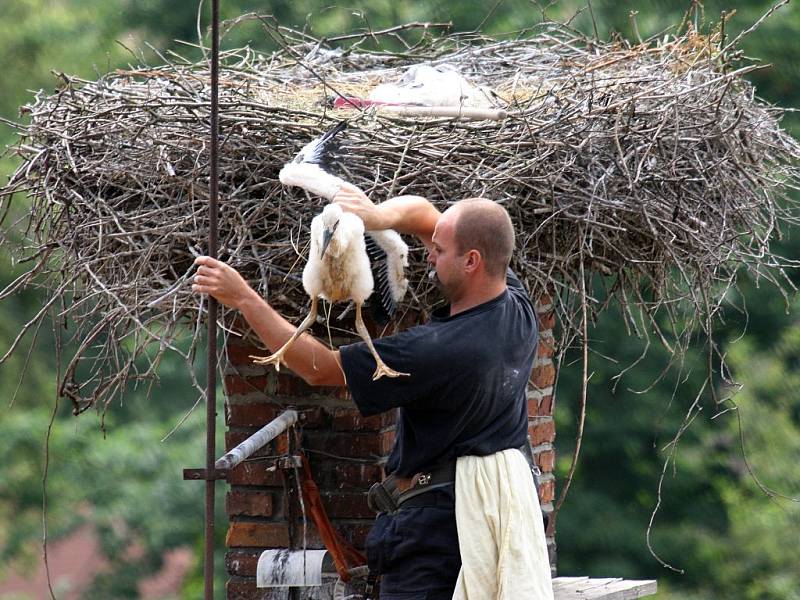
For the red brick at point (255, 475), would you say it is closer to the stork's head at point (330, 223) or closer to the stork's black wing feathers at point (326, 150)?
the stork's black wing feathers at point (326, 150)

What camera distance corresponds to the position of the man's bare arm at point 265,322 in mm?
3250

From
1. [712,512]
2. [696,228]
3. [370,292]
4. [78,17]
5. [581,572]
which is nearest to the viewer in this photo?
[370,292]

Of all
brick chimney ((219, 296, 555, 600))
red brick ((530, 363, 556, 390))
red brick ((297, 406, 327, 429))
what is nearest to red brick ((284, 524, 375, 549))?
brick chimney ((219, 296, 555, 600))

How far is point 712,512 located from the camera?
897 centimetres

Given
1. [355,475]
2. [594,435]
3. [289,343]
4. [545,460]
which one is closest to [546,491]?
[545,460]

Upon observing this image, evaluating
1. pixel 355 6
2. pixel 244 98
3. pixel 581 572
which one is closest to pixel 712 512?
pixel 581 572

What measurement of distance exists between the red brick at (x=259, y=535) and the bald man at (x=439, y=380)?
2.06 ft

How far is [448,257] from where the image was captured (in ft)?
11.5

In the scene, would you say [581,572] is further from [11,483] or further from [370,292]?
[370,292]

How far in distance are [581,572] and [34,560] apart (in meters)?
4.86

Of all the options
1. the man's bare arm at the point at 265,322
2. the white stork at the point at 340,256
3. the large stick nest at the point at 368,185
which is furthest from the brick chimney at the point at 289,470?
the man's bare arm at the point at 265,322

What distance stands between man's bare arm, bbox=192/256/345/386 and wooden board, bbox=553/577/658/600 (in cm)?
119

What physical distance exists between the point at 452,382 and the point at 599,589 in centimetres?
123

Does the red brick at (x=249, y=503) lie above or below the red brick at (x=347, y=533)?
above
